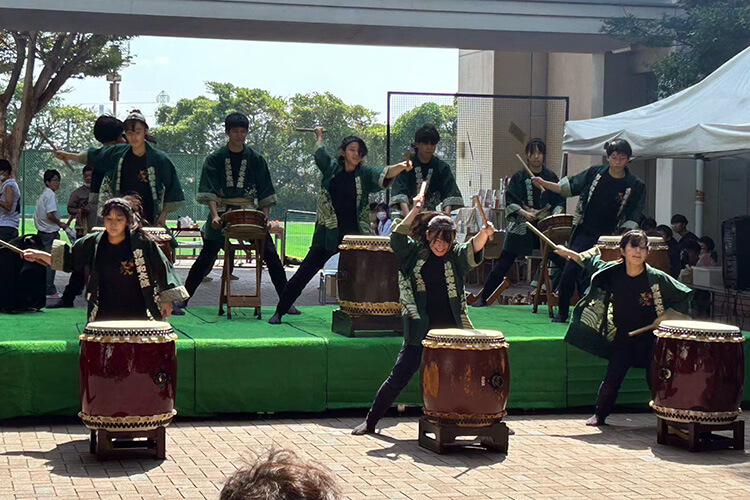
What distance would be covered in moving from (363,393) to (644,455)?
1843mm

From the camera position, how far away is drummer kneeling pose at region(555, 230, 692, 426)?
23.5 feet

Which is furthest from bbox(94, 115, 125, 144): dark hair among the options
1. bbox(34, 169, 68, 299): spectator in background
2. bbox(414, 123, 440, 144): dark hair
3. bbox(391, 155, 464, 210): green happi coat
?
bbox(34, 169, 68, 299): spectator in background

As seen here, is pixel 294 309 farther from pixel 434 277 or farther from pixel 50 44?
pixel 50 44

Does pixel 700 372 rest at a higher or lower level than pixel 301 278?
lower

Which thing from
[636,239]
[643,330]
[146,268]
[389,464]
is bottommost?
[389,464]

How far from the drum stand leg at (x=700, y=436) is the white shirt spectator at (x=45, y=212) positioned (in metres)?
6.93

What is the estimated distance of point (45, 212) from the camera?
11.8 m

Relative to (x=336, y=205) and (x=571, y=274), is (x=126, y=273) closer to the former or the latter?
(x=336, y=205)

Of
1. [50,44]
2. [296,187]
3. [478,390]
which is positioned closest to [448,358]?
[478,390]

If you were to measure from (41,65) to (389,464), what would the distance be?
55.2ft

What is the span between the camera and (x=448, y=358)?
6379mm

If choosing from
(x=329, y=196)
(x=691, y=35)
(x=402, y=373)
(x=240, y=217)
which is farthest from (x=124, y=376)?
(x=691, y=35)

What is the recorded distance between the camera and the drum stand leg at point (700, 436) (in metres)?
6.68

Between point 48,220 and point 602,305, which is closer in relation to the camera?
point 602,305
